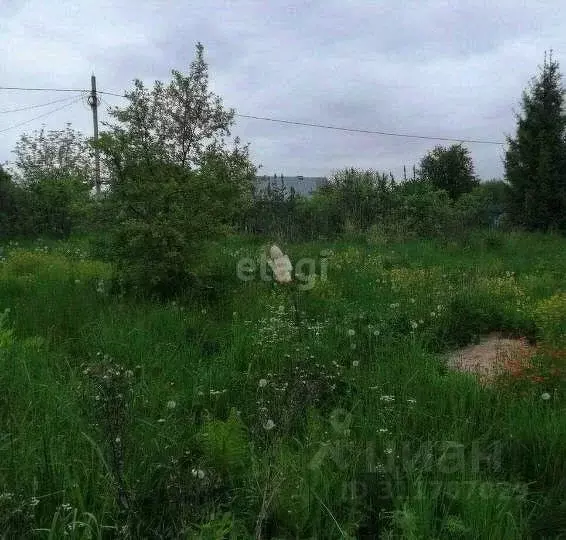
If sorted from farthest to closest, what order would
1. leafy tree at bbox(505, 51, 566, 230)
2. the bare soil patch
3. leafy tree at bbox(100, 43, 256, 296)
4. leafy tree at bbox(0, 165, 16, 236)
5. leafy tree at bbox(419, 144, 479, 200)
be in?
leafy tree at bbox(419, 144, 479, 200)
leafy tree at bbox(505, 51, 566, 230)
leafy tree at bbox(0, 165, 16, 236)
leafy tree at bbox(100, 43, 256, 296)
the bare soil patch

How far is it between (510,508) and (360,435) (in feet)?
2.61

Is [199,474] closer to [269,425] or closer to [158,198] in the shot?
[269,425]

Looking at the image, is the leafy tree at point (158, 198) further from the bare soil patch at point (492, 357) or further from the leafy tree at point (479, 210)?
the leafy tree at point (479, 210)

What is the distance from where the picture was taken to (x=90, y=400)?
275 centimetres

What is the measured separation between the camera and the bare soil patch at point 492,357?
3598mm

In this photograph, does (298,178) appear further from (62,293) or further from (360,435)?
(360,435)

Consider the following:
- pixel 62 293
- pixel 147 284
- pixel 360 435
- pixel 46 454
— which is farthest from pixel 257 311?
pixel 46 454

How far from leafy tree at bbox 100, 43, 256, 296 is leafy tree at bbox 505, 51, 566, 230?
13821 millimetres

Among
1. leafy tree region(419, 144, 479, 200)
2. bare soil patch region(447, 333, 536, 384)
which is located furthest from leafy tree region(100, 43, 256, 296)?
leafy tree region(419, 144, 479, 200)

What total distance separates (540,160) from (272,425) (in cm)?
1773

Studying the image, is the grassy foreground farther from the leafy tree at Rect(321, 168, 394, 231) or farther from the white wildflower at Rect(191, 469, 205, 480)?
the leafy tree at Rect(321, 168, 394, 231)

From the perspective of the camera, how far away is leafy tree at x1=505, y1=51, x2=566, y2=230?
1770 centimetres

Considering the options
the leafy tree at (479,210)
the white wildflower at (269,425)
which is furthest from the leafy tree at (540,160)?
the white wildflower at (269,425)

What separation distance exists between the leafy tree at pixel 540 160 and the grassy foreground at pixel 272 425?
13847mm
